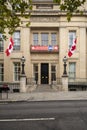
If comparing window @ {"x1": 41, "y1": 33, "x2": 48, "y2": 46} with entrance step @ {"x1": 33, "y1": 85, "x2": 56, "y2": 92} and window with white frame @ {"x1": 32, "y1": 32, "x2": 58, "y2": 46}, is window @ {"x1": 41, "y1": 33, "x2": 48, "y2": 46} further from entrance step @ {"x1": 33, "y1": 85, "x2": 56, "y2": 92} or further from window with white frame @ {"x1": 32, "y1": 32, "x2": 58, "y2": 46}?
entrance step @ {"x1": 33, "y1": 85, "x2": 56, "y2": 92}

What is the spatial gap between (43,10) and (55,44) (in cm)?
472

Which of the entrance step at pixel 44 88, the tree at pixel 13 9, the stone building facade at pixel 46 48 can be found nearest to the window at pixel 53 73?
the stone building facade at pixel 46 48

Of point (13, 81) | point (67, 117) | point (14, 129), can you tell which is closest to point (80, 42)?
point (13, 81)

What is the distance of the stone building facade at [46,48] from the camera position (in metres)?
45.4

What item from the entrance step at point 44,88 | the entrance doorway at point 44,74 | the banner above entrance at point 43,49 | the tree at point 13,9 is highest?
the tree at point 13,9

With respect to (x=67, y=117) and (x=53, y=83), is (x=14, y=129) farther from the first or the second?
(x=53, y=83)

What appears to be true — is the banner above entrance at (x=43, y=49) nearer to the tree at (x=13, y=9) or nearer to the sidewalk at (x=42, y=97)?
the sidewalk at (x=42, y=97)

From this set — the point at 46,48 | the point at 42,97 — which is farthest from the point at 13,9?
the point at 46,48

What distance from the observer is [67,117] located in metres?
14.9

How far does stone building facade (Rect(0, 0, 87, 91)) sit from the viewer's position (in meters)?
45.4

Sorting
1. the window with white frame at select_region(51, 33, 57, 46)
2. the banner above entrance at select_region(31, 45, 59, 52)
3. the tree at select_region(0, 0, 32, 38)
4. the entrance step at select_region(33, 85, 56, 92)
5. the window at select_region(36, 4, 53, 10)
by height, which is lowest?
the entrance step at select_region(33, 85, 56, 92)

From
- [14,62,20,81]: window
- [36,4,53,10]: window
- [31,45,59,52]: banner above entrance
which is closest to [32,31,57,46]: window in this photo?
[31,45,59,52]: banner above entrance

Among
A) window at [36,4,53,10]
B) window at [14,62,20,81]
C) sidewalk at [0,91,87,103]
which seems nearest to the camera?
sidewalk at [0,91,87,103]

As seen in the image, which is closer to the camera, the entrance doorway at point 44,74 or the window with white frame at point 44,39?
the entrance doorway at point 44,74
